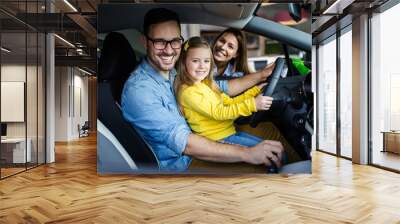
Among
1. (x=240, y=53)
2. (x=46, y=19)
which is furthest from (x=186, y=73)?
(x=46, y=19)

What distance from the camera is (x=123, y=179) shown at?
251 inches

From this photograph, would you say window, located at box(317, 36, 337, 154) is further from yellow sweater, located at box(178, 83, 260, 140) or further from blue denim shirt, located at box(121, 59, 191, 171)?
blue denim shirt, located at box(121, 59, 191, 171)

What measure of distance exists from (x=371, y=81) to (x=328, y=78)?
238 cm

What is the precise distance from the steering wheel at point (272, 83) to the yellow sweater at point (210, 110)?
0.11m

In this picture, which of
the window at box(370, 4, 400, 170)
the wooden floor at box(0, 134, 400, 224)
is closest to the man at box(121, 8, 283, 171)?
the wooden floor at box(0, 134, 400, 224)

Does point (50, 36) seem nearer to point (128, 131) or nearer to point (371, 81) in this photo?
point (128, 131)

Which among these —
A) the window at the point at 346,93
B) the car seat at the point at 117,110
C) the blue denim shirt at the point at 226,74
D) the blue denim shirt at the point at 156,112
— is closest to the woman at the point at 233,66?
the blue denim shirt at the point at 226,74

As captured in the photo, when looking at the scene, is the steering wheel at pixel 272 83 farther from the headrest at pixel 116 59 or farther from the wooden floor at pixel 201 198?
the headrest at pixel 116 59

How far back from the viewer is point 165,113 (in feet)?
20.6

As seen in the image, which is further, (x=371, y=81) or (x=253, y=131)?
(x=371, y=81)

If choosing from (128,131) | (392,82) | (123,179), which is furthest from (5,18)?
(392,82)

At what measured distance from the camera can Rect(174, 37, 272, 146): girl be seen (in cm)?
634

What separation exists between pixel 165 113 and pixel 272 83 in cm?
175

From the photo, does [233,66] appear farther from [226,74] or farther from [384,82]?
[384,82]
